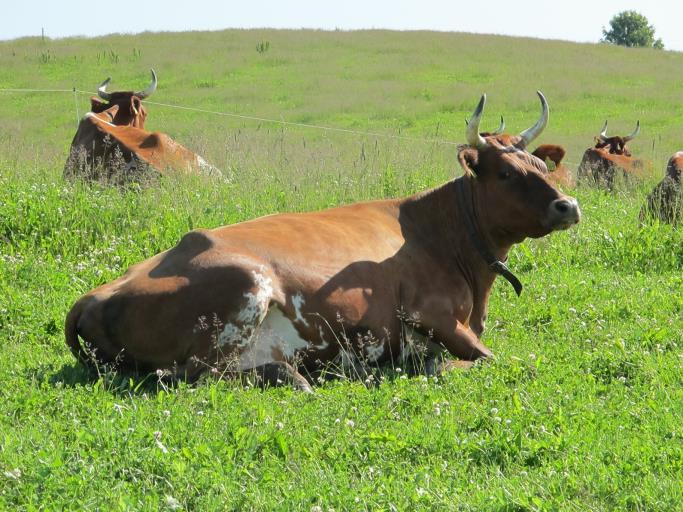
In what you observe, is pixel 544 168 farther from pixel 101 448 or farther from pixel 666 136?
pixel 666 136

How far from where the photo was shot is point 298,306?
307 inches

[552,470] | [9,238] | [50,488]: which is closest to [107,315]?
[50,488]

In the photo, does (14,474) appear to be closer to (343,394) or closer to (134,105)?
(343,394)

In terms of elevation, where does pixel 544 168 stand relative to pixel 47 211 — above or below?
above

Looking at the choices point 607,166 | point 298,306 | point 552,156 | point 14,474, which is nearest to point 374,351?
point 298,306

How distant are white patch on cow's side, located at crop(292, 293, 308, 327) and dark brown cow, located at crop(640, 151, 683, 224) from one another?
6223 mm

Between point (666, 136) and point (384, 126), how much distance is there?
27.5ft

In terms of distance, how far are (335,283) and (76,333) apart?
1830mm

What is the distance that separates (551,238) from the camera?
473 inches

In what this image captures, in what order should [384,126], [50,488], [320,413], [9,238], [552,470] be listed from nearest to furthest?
[50,488], [552,470], [320,413], [9,238], [384,126]

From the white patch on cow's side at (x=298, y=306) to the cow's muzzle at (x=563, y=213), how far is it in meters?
2.15

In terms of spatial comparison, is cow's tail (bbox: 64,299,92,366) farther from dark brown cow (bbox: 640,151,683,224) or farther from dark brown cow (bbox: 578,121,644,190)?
dark brown cow (bbox: 578,121,644,190)

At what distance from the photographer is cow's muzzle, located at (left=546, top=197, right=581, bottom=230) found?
859 cm

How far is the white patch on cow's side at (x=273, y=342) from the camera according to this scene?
7523 mm
